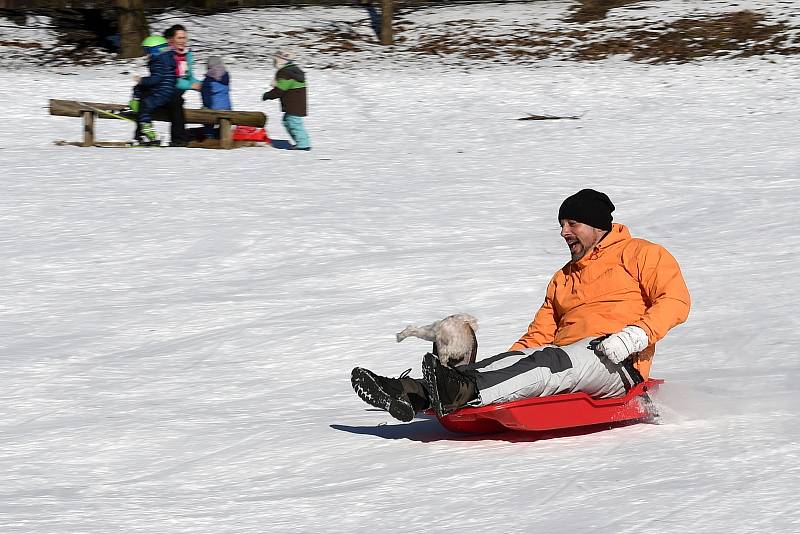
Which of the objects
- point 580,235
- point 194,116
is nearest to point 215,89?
point 194,116

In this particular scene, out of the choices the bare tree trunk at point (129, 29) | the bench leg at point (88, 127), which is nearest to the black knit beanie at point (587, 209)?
the bench leg at point (88, 127)

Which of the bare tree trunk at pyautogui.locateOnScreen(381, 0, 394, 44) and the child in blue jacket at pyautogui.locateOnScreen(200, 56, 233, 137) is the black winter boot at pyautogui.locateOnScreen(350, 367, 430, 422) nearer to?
the child in blue jacket at pyautogui.locateOnScreen(200, 56, 233, 137)

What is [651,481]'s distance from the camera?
11.8 feet

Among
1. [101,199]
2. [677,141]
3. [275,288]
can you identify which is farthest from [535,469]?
[677,141]

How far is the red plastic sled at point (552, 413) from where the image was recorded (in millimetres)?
4113

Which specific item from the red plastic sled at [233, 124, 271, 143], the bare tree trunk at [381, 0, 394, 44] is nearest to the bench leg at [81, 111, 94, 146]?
the red plastic sled at [233, 124, 271, 143]

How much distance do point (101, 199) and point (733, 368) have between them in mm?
6350

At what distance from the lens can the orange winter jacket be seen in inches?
170

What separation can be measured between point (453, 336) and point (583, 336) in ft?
1.76

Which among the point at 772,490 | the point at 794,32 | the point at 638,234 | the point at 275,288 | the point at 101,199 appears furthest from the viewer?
the point at 794,32

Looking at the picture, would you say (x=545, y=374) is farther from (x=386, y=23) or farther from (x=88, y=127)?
(x=386, y=23)

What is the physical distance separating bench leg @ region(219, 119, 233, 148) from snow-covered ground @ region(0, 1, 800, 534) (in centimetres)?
42

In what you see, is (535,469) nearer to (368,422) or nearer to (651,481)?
(651,481)

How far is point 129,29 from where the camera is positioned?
64.8ft
